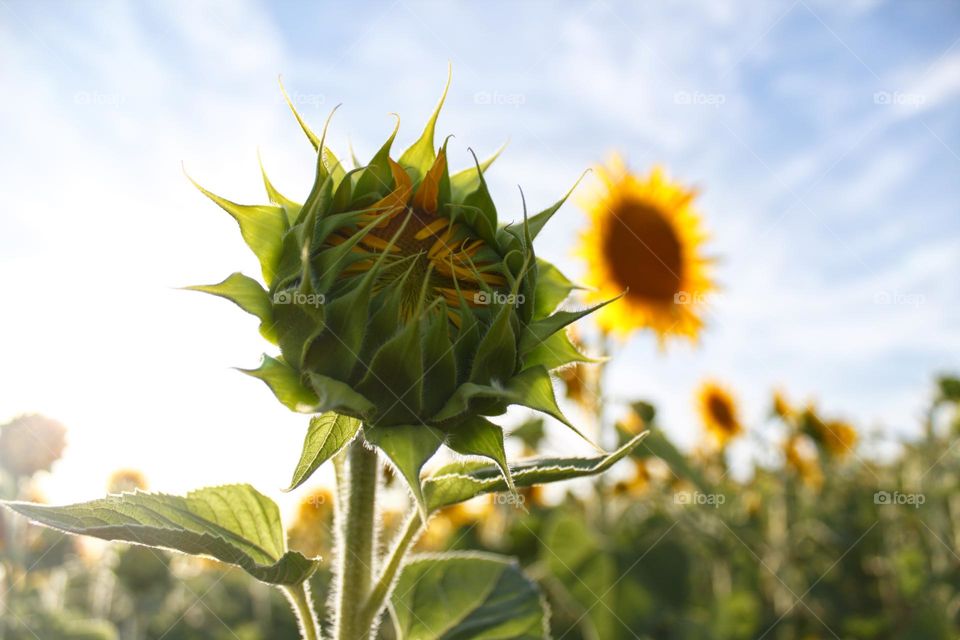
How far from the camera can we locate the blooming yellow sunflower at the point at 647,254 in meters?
5.24

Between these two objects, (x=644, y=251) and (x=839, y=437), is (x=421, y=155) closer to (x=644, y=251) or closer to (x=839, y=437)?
(x=644, y=251)

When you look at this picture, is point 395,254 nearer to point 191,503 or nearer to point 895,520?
point 191,503

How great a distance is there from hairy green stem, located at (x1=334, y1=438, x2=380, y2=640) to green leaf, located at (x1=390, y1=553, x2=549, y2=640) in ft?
0.86

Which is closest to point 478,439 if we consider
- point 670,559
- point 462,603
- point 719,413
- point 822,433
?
point 462,603

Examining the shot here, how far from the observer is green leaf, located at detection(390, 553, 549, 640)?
1939mm

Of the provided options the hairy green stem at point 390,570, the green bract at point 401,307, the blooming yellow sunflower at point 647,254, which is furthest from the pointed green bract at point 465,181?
the blooming yellow sunflower at point 647,254

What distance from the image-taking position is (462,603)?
6.51ft

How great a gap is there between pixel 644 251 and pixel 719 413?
106 inches

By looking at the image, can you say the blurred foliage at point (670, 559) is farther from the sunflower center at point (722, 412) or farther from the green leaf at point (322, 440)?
the green leaf at point (322, 440)

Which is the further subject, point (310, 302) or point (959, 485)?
point (959, 485)

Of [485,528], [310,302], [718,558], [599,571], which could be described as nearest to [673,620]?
[599,571]

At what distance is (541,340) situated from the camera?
1.67m

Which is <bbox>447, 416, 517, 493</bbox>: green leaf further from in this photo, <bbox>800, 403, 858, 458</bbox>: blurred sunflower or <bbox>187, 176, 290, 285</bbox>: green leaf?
<bbox>800, 403, 858, 458</bbox>: blurred sunflower

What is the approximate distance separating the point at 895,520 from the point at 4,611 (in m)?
6.77
